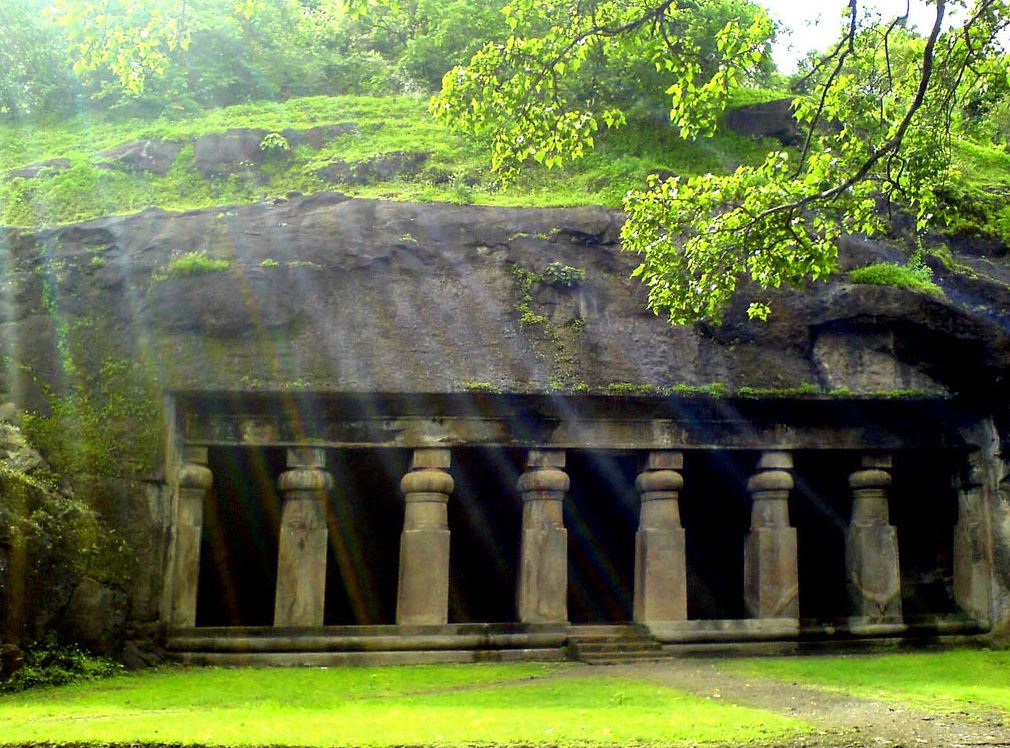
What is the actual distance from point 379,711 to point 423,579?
13.0 ft

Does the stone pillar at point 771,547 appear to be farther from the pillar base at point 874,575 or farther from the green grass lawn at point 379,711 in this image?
the green grass lawn at point 379,711

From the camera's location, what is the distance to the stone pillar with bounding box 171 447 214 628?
11.4 meters

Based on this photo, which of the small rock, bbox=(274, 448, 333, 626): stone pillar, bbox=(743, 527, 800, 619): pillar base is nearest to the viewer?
bbox=(274, 448, 333, 626): stone pillar

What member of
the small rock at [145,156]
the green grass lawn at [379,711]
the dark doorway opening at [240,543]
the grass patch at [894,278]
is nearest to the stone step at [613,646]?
the green grass lawn at [379,711]

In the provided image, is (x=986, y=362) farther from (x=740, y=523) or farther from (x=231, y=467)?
(x=231, y=467)

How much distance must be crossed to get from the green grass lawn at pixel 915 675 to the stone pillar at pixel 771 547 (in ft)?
3.21

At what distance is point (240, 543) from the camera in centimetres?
1433

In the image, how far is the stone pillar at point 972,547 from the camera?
42.2 ft

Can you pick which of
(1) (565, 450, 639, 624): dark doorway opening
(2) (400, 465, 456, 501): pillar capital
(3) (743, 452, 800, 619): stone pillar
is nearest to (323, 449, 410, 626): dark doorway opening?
(2) (400, 465, 456, 501): pillar capital

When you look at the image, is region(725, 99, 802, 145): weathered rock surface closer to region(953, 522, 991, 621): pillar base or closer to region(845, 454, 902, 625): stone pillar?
region(845, 454, 902, 625): stone pillar

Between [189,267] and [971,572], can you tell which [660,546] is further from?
[189,267]

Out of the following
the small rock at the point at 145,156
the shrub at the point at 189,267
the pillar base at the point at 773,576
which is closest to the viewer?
the shrub at the point at 189,267

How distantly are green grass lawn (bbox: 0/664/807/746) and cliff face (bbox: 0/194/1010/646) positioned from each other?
1.92 meters

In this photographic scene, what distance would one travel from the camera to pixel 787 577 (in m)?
12.6
